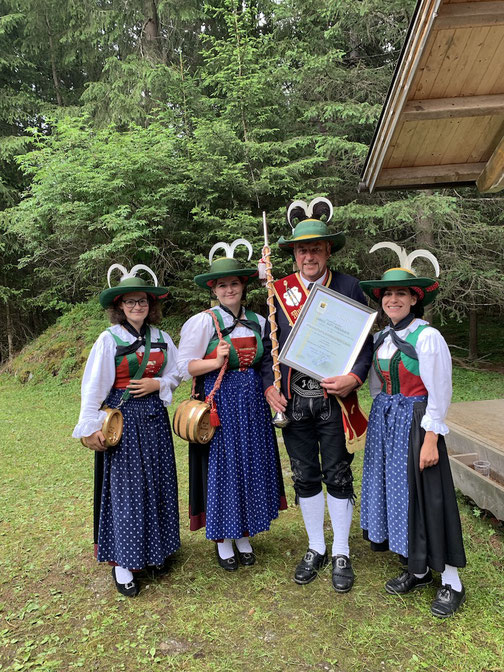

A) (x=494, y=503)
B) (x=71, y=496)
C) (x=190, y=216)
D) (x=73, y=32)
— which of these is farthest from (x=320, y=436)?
(x=73, y=32)

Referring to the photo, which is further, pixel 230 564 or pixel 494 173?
pixel 230 564

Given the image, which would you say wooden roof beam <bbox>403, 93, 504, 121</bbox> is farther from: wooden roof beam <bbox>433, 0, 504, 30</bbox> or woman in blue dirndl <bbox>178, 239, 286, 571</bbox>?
woman in blue dirndl <bbox>178, 239, 286, 571</bbox>

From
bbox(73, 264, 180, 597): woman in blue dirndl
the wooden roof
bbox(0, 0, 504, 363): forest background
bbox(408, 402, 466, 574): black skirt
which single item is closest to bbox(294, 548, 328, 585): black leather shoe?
bbox(408, 402, 466, 574): black skirt

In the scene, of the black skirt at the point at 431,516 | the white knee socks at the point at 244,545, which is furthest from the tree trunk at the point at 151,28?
the black skirt at the point at 431,516

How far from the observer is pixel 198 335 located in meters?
2.95

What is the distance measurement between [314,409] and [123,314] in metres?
1.27

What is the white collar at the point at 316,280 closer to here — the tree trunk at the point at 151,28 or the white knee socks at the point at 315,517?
the white knee socks at the point at 315,517

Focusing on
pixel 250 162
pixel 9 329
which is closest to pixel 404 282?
pixel 250 162

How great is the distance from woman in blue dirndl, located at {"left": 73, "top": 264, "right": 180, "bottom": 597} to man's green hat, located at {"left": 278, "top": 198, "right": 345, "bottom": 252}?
876 millimetres

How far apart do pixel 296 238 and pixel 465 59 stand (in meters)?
1.18

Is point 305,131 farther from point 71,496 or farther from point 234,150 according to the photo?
point 71,496

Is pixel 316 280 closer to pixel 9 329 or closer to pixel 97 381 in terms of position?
pixel 97 381

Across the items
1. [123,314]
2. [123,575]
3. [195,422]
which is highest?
[123,314]

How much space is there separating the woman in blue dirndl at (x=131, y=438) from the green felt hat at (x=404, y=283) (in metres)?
1.26
